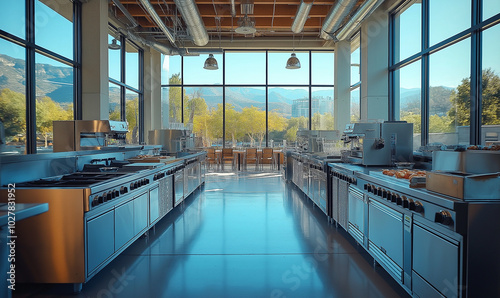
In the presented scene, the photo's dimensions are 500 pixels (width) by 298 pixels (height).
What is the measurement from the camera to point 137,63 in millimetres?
11344

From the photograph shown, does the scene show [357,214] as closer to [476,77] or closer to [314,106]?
[476,77]

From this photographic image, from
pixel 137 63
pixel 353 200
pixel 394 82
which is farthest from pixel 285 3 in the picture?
pixel 353 200

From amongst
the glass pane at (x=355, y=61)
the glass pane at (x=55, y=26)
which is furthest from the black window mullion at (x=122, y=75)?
the glass pane at (x=355, y=61)

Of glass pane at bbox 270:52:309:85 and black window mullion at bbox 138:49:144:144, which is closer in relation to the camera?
black window mullion at bbox 138:49:144:144

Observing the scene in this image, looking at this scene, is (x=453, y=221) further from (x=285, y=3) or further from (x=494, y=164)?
(x=285, y=3)

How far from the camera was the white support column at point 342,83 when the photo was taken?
37.6ft

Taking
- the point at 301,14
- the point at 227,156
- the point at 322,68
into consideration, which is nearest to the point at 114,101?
the point at 227,156

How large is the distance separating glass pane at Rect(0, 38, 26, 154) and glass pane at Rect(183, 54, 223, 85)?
6883mm

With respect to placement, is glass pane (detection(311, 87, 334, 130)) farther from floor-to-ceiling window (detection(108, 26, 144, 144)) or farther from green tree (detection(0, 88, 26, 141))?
green tree (detection(0, 88, 26, 141))

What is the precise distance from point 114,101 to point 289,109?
635 centimetres

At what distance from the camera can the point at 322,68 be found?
12398 millimetres

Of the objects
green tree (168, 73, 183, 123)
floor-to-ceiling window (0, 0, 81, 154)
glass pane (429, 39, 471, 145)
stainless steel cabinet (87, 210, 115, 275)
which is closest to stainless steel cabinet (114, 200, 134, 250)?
stainless steel cabinet (87, 210, 115, 275)

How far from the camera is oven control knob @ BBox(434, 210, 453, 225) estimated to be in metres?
1.88

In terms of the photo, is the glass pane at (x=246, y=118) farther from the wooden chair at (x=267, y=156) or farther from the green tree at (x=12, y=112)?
the green tree at (x=12, y=112)
